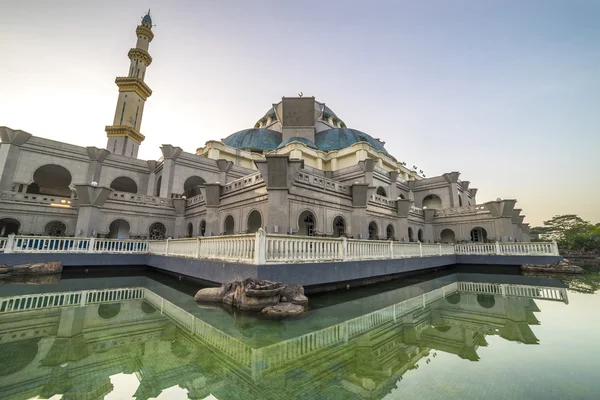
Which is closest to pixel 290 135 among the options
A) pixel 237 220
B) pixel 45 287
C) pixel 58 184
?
pixel 237 220

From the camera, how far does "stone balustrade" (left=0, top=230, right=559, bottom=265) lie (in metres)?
6.88

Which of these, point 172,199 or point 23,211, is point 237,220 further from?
point 23,211

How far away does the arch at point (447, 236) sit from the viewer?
23859 millimetres

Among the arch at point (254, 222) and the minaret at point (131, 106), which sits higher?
the minaret at point (131, 106)

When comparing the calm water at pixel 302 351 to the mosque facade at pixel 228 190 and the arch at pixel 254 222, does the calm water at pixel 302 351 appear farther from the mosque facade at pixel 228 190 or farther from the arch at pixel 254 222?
the arch at pixel 254 222

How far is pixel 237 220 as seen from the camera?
13.9m

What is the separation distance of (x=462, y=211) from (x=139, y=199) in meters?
25.9

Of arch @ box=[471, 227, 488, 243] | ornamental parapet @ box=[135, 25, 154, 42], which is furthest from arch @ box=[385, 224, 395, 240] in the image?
ornamental parapet @ box=[135, 25, 154, 42]

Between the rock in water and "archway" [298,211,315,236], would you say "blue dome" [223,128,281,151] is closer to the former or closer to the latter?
"archway" [298,211,315,236]

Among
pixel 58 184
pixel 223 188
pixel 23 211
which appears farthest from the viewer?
pixel 58 184

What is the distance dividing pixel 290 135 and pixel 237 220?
743 inches

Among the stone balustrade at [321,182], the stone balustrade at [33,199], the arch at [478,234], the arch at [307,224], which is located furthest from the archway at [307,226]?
the arch at [478,234]

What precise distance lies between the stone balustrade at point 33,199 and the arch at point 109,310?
15112mm

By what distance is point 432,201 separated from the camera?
2872 cm
